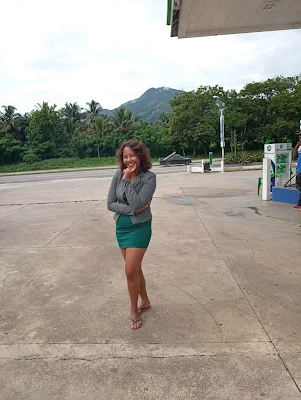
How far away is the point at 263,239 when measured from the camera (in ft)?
16.7

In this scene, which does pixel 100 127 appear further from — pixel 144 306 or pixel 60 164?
pixel 144 306

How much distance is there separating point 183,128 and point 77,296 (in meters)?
36.8

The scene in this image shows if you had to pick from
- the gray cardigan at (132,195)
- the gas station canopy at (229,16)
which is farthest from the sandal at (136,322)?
the gas station canopy at (229,16)

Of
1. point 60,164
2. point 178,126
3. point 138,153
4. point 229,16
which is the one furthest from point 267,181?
point 60,164

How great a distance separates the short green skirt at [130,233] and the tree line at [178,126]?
29942 millimetres

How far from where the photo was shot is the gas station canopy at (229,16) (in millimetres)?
5301

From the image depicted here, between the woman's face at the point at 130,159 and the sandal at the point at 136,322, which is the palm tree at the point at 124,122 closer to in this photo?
the woman's face at the point at 130,159

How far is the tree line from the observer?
36750 millimetres

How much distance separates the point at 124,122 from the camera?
45.8 m

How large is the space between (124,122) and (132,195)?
147 ft

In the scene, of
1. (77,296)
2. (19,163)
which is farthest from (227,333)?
(19,163)

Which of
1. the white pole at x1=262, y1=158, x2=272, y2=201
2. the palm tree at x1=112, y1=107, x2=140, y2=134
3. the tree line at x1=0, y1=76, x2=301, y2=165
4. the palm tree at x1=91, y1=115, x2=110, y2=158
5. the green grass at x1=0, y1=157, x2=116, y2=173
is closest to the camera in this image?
the white pole at x1=262, y1=158, x2=272, y2=201

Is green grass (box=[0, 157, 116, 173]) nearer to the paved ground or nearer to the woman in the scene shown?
the paved ground

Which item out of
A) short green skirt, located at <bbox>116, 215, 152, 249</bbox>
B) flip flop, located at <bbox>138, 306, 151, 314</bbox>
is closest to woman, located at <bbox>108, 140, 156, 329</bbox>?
short green skirt, located at <bbox>116, 215, 152, 249</bbox>
